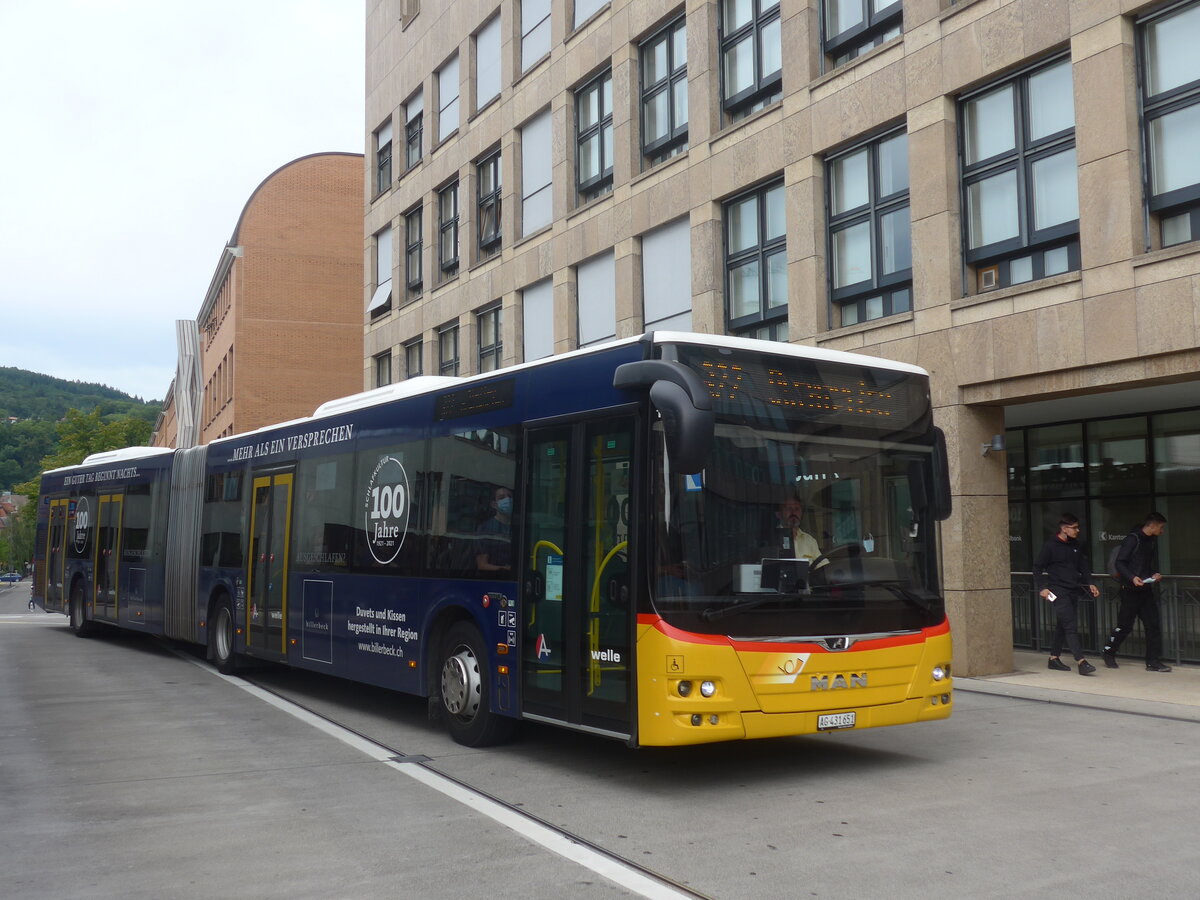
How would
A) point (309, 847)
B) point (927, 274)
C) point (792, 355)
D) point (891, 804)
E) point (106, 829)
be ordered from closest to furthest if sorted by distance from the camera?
1. point (309, 847)
2. point (106, 829)
3. point (891, 804)
4. point (792, 355)
5. point (927, 274)

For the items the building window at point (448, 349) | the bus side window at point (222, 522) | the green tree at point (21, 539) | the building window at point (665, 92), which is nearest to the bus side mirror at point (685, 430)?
the bus side window at point (222, 522)

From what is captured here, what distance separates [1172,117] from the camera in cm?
Answer: 1270

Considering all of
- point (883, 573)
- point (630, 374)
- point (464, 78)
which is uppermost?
point (464, 78)

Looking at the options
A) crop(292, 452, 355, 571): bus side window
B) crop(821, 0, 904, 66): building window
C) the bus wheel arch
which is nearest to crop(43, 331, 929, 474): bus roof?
crop(292, 452, 355, 571): bus side window

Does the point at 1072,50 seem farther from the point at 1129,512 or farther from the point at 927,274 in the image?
the point at 1129,512

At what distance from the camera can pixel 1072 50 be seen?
1336 cm

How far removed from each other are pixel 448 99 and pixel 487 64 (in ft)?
7.28

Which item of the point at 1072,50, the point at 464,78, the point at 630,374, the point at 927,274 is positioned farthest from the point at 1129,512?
the point at 464,78

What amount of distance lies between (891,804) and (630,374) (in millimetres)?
2955

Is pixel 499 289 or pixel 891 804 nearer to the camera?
pixel 891 804

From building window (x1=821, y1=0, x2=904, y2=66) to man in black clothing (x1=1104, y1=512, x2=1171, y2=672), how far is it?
6.97m

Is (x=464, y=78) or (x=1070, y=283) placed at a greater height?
(x=464, y=78)

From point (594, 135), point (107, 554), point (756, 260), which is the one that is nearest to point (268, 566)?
point (107, 554)

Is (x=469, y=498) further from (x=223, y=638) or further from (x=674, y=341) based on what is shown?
(x=223, y=638)
